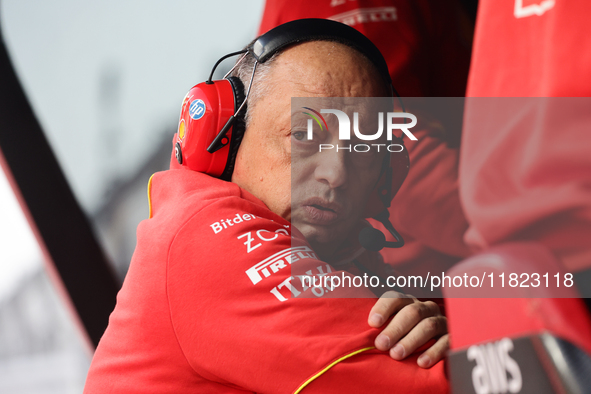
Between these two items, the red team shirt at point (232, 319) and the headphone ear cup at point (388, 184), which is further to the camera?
the headphone ear cup at point (388, 184)

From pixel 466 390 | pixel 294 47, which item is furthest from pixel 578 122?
pixel 294 47

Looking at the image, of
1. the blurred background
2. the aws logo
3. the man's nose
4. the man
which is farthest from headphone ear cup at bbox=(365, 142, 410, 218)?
the blurred background

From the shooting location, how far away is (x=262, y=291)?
78cm

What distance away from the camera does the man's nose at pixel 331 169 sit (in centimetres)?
100

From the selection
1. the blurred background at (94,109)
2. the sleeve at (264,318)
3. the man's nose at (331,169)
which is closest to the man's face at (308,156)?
the man's nose at (331,169)

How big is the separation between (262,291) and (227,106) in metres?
0.47

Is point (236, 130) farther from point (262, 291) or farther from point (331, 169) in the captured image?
point (262, 291)

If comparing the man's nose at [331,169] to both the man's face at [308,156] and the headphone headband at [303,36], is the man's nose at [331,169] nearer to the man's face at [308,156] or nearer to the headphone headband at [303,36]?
the man's face at [308,156]

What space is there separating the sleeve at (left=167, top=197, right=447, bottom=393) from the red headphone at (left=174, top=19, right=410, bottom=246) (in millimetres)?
222

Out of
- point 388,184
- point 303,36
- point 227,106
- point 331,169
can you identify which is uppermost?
point 303,36

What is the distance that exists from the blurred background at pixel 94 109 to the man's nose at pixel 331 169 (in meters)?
1.18

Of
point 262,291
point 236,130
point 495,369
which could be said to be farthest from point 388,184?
point 495,369

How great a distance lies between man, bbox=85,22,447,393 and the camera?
2.40 feet

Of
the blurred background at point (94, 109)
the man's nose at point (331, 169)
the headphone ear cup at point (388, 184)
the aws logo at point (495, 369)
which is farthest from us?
the blurred background at point (94, 109)
